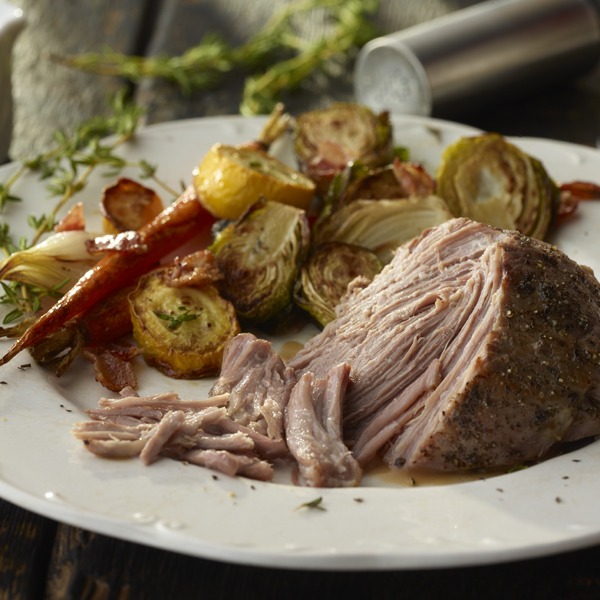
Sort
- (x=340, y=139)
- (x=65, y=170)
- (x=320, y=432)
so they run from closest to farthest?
(x=320, y=432)
(x=65, y=170)
(x=340, y=139)

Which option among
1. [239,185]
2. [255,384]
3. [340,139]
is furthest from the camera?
[340,139]

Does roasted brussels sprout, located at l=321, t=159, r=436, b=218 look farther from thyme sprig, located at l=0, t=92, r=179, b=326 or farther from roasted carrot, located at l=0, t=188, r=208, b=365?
thyme sprig, located at l=0, t=92, r=179, b=326

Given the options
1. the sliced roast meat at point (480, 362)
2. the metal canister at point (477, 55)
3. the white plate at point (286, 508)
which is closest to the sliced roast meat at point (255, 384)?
the sliced roast meat at point (480, 362)

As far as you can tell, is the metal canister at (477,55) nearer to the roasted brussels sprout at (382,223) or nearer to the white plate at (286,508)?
the roasted brussels sprout at (382,223)

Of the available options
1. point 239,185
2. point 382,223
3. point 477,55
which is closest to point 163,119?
point 477,55

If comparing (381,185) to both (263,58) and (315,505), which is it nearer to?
(315,505)

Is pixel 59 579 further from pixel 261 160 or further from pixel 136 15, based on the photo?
pixel 136 15

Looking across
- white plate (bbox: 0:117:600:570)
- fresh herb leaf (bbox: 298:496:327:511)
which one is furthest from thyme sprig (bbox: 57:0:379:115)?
fresh herb leaf (bbox: 298:496:327:511)
